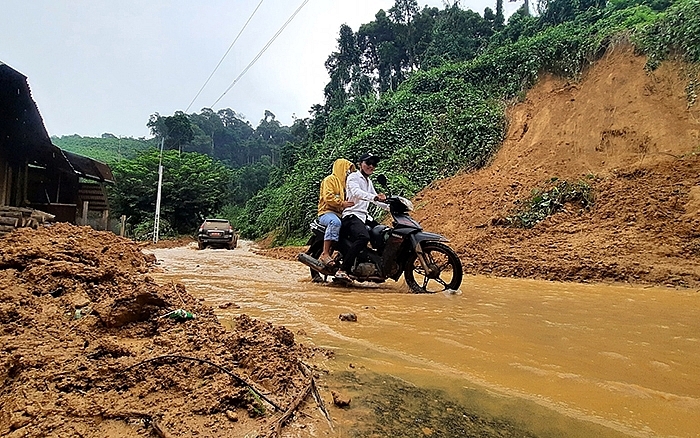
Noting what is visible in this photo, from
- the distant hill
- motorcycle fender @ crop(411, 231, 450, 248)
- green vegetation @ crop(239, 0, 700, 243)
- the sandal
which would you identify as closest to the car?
green vegetation @ crop(239, 0, 700, 243)

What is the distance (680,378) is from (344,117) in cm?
2633

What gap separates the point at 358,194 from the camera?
5.10 metres

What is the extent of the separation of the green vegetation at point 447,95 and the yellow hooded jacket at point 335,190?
211 inches

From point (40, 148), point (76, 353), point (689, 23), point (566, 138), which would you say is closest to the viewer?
point (76, 353)

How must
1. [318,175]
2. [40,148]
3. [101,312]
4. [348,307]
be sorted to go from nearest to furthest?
[101,312] → [348,307] → [40,148] → [318,175]

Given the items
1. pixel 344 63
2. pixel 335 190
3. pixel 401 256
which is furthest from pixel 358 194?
pixel 344 63

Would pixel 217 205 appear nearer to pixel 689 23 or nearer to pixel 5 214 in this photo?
pixel 5 214

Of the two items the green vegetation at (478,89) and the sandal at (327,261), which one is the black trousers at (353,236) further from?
the green vegetation at (478,89)

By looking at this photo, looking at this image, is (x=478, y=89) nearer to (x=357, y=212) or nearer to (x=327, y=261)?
(x=357, y=212)

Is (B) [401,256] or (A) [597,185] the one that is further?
(A) [597,185]

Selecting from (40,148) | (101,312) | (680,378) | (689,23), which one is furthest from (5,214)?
(689,23)

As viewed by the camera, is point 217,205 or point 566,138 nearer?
point 566,138

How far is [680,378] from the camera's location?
2.01 m

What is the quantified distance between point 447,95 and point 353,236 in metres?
14.2
